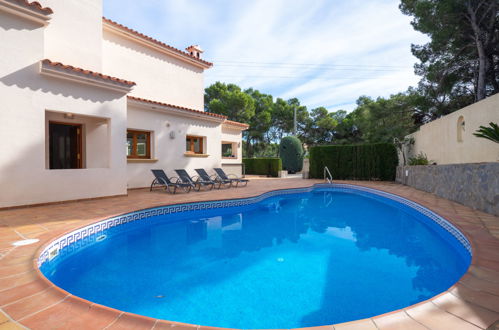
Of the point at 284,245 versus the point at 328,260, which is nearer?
the point at 328,260

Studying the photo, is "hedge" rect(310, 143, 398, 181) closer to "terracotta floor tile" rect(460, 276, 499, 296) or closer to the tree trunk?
the tree trunk

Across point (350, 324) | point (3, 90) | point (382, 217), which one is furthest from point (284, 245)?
point (3, 90)

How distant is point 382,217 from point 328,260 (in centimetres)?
437

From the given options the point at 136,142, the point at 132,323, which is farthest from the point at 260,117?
the point at 132,323

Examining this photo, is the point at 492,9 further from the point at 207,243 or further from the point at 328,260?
the point at 207,243

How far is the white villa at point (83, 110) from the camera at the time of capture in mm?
6754

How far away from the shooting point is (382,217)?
810cm

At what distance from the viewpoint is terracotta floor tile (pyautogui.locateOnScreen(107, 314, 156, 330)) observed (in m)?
2.04

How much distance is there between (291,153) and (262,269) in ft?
67.3

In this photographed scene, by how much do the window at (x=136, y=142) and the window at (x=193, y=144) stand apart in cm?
245

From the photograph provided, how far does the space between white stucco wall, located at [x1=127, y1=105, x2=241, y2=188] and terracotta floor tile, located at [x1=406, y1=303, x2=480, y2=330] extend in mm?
10961

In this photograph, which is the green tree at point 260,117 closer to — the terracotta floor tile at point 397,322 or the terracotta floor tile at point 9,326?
the terracotta floor tile at point 397,322

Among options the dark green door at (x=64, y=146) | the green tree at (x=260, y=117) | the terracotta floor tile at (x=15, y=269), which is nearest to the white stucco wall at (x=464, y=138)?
the terracotta floor tile at (x=15, y=269)

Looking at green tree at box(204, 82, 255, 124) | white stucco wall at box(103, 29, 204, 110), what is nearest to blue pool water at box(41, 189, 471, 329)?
white stucco wall at box(103, 29, 204, 110)
